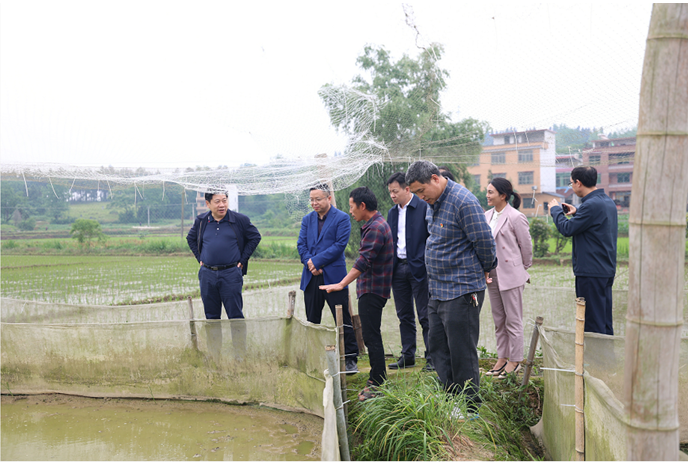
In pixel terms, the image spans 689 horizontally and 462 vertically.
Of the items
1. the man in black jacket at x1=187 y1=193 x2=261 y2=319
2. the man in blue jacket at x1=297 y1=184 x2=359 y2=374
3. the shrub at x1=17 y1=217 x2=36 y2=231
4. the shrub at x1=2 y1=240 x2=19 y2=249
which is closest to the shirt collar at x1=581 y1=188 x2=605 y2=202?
the man in blue jacket at x1=297 y1=184 x2=359 y2=374

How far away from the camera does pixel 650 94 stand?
1.13m

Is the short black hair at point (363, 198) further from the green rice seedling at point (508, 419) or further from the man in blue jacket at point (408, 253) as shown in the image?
the green rice seedling at point (508, 419)

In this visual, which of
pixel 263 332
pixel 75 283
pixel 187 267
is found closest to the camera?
pixel 263 332

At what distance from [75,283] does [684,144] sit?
13.8 m

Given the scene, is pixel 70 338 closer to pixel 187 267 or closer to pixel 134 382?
pixel 134 382

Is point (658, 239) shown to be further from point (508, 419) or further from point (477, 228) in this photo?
point (508, 419)

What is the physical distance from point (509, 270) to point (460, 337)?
104 cm

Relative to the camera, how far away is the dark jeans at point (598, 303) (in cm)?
325

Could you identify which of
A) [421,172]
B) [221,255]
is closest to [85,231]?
[221,255]

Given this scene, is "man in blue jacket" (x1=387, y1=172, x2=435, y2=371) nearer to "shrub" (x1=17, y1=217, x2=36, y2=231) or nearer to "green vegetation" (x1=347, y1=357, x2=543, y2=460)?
"green vegetation" (x1=347, y1=357, x2=543, y2=460)

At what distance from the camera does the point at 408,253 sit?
370 centimetres

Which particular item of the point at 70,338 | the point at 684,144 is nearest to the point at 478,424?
Result: the point at 684,144

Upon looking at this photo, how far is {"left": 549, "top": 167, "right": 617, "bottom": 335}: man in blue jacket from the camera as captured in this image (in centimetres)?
325

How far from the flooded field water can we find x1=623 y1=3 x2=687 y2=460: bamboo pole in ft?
7.15
